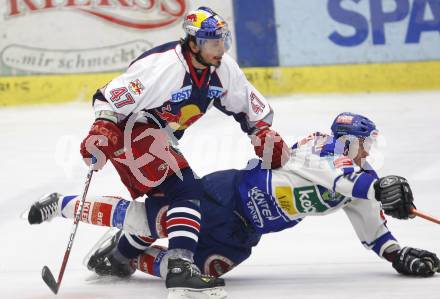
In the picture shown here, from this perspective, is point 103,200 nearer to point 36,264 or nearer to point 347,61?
point 36,264

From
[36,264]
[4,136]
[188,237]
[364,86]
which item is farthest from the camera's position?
[364,86]

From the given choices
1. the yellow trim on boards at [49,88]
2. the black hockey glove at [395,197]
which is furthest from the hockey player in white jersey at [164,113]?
the yellow trim on boards at [49,88]

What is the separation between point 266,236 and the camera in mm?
4883

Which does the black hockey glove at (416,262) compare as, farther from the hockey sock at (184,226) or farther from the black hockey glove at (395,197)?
the hockey sock at (184,226)

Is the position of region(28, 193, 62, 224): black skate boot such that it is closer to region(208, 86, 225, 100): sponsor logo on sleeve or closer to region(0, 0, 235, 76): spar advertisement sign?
region(208, 86, 225, 100): sponsor logo on sleeve

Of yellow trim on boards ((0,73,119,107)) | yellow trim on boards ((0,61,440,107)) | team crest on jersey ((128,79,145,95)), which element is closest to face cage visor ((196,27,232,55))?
team crest on jersey ((128,79,145,95))

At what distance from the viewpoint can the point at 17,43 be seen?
8.70 m

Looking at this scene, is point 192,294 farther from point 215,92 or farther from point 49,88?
point 49,88

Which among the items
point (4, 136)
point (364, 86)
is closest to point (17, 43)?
point (4, 136)

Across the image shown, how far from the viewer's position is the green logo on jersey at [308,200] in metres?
3.88

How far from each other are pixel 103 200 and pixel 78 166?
8.45 feet

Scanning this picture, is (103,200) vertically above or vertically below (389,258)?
above

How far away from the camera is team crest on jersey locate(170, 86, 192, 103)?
4.03 m

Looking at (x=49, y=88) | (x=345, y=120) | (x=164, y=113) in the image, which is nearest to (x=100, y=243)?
(x=164, y=113)
